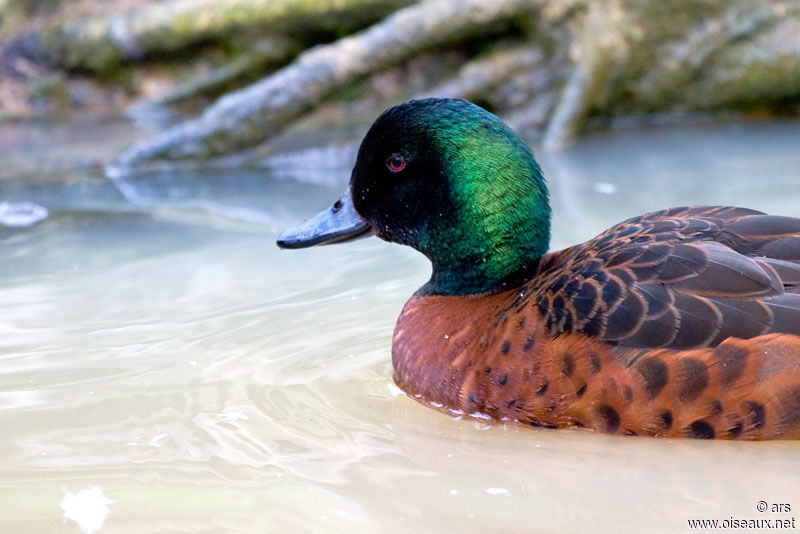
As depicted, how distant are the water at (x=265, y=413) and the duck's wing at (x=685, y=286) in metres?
0.34

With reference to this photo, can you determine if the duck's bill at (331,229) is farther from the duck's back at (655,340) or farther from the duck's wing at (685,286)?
the duck's wing at (685,286)

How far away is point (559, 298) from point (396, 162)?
0.86 m

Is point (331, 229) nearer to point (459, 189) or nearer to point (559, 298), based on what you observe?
point (459, 189)

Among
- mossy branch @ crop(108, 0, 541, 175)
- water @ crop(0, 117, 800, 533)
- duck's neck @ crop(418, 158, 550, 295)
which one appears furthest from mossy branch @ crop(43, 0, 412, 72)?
duck's neck @ crop(418, 158, 550, 295)

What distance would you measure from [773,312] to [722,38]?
6.46 metres

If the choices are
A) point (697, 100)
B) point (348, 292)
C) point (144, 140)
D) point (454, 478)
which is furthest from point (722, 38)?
point (454, 478)

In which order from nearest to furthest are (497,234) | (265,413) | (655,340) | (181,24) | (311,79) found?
(655,340)
(265,413)
(497,234)
(311,79)
(181,24)

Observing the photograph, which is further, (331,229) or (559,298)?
(331,229)

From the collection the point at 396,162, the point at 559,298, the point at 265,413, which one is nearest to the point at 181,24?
the point at 396,162

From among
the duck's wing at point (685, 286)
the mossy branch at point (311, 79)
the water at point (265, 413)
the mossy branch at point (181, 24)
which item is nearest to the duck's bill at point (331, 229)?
the water at point (265, 413)

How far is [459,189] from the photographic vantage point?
359 cm

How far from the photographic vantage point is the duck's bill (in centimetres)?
382

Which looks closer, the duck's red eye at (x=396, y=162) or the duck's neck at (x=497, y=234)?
the duck's neck at (x=497, y=234)

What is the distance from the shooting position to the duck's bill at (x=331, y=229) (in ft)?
12.5
